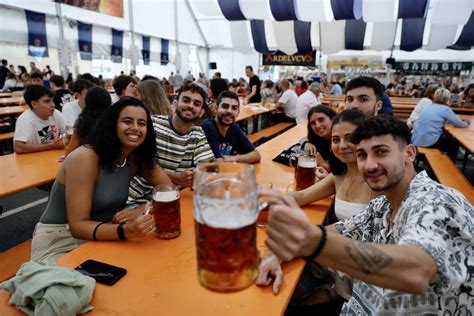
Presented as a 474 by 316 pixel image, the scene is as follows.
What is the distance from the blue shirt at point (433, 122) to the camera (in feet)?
13.7

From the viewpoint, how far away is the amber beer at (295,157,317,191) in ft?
5.62

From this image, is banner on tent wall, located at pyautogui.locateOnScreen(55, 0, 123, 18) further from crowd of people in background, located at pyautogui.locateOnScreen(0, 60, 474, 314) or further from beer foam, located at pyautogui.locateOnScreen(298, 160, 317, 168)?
beer foam, located at pyautogui.locateOnScreen(298, 160, 317, 168)

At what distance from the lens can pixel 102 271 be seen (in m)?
0.96

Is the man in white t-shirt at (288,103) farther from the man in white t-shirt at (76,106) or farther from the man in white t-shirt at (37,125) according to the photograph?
the man in white t-shirt at (37,125)

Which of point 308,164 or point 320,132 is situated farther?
point 320,132

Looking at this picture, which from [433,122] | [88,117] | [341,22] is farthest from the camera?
[341,22]

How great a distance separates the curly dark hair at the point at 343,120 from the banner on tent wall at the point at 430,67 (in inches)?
577

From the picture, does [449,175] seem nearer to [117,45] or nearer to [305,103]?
[305,103]

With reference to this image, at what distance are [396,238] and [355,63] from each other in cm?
1522

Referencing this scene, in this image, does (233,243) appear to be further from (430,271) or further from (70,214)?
(70,214)

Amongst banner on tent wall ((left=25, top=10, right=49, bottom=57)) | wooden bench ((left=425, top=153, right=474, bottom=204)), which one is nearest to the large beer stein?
wooden bench ((left=425, top=153, right=474, bottom=204))

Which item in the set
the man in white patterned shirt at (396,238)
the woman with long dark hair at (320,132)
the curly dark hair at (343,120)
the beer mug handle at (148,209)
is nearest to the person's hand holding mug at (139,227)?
the beer mug handle at (148,209)

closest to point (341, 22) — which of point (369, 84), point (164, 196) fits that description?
point (369, 84)

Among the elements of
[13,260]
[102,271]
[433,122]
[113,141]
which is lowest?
[13,260]
